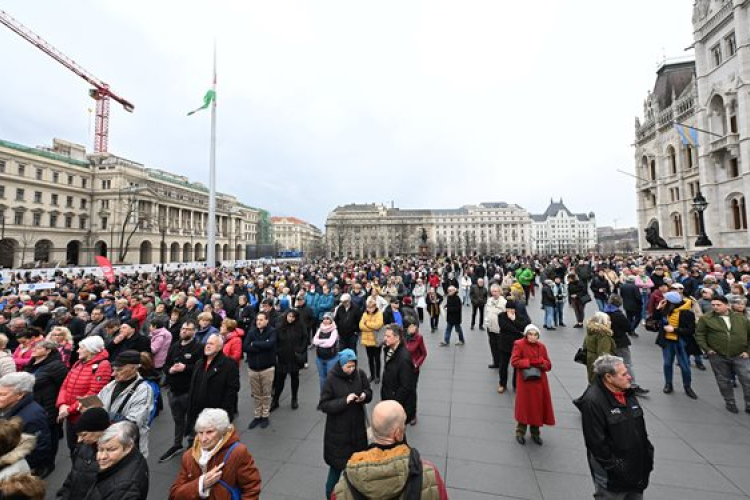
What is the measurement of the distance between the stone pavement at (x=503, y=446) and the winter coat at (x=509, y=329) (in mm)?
902

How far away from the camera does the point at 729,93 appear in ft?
89.6

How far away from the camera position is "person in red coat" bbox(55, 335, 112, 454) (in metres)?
3.90

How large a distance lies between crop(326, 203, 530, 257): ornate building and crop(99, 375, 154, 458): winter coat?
362 ft

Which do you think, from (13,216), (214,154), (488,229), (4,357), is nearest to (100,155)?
(13,216)

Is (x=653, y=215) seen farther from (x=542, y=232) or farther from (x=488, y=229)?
(x=542, y=232)

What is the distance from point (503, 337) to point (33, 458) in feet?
21.8

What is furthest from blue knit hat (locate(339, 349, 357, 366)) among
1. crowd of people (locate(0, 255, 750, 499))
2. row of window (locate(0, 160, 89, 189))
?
row of window (locate(0, 160, 89, 189))

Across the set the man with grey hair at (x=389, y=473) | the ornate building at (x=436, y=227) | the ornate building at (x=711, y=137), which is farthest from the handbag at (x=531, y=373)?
the ornate building at (x=436, y=227)

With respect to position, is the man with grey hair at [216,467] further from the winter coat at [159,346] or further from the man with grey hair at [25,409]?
the winter coat at [159,346]

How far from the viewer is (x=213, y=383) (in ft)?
13.8

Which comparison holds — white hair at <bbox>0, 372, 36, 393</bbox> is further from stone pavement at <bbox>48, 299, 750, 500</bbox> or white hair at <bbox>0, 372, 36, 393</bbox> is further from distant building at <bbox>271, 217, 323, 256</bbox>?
distant building at <bbox>271, 217, 323, 256</bbox>

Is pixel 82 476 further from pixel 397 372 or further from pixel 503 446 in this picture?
pixel 503 446

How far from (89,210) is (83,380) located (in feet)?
215

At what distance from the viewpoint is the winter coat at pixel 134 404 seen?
3.30m
